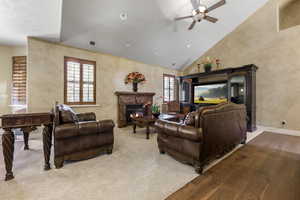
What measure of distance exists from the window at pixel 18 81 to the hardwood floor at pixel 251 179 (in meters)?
5.53

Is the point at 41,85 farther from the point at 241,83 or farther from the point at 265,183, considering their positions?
the point at 241,83

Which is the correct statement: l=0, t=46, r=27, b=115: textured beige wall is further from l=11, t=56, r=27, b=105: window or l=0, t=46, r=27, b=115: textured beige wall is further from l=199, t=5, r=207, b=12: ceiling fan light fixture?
l=199, t=5, r=207, b=12: ceiling fan light fixture

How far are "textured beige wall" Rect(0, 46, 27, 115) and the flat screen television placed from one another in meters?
6.94

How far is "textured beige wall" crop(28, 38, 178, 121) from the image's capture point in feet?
12.2

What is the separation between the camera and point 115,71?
17.2 feet

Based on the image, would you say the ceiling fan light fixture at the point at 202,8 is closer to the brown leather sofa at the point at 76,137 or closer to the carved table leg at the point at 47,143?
the brown leather sofa at the point at 76,137

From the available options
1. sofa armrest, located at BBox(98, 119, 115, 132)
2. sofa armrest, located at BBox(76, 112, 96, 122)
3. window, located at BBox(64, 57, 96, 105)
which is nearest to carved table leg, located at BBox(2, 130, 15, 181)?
sofa armrest, located at BBox(98, 119, 115, 132)

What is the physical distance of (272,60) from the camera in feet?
15.7

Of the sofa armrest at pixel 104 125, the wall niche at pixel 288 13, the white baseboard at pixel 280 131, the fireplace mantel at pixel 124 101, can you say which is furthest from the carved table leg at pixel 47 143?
the wall niche at pixel 288 13

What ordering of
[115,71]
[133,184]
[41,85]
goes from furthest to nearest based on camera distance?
1. [115,71]
2. [41,85]
3. [133,184]

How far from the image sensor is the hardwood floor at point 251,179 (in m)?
1.56

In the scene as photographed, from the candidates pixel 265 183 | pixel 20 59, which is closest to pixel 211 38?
pixel 265 183

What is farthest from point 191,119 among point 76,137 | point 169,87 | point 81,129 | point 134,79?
point 169,87

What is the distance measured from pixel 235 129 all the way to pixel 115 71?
173 inches
